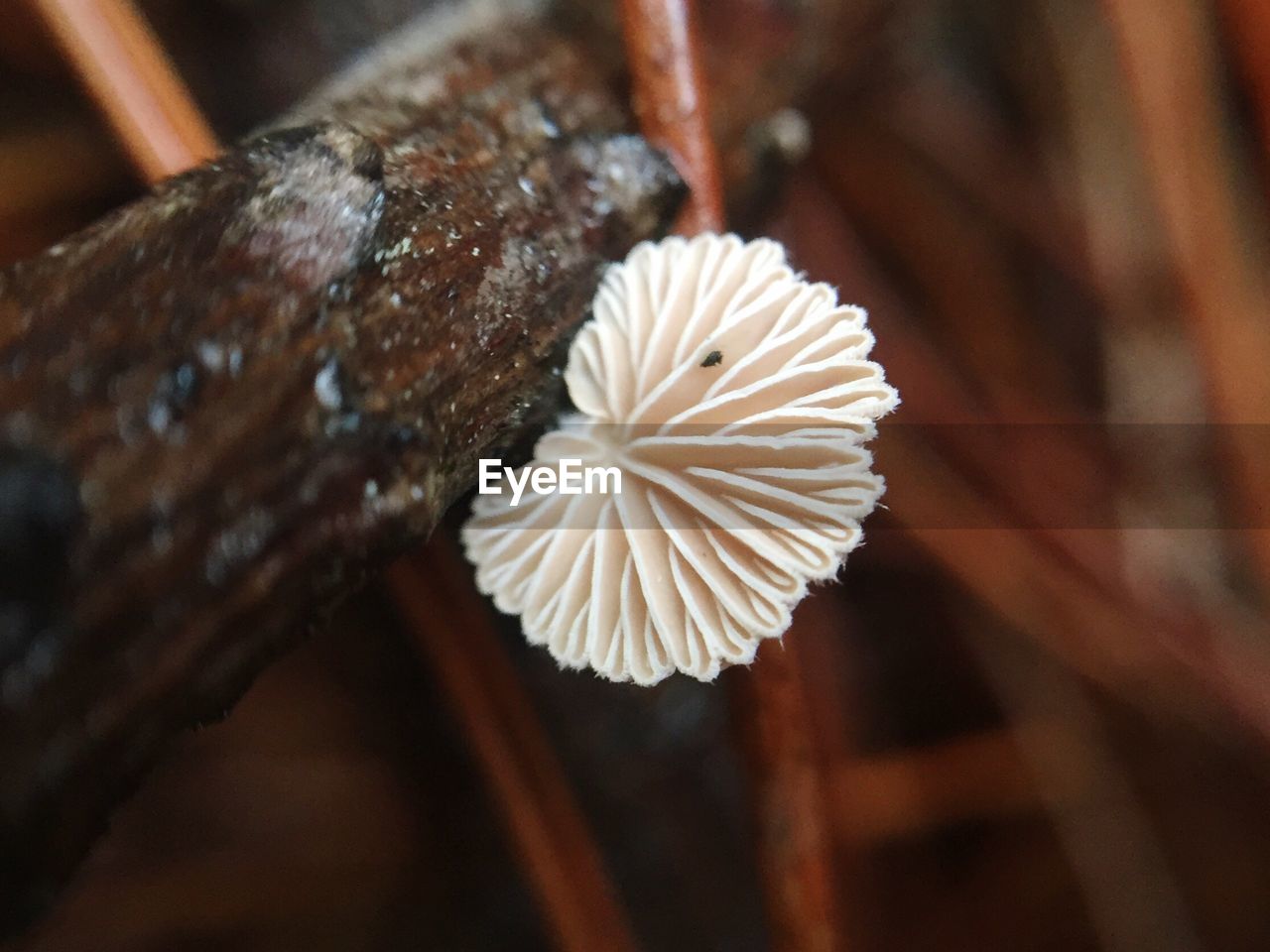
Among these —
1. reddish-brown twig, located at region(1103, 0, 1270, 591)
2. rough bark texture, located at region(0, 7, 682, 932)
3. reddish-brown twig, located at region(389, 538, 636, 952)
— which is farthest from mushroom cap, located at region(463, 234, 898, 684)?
reddish-brown twig, located at region(1103, 0, 1270, 591)

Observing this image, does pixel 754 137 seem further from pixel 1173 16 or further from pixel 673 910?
pixel 673 910

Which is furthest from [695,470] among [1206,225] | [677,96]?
[1206,225]

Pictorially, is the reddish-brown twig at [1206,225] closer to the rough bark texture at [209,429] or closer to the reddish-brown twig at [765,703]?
the reddish-brown twig at [765,703]

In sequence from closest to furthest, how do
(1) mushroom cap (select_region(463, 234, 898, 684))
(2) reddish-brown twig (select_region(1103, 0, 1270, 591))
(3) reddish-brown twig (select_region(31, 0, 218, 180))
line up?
1. (1) mushroom cap (select_region(463, 234, 898, 684))
2. (3) reddish-brown twig (select_region(31, 0, 218, 180))
3. (2) reddish-brown twig (select_region(1103, 0, 1270, 591))

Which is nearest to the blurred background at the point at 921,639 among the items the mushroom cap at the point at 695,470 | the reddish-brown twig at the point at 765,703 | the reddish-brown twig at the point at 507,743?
the reddish-brown twig at the point at 507,743

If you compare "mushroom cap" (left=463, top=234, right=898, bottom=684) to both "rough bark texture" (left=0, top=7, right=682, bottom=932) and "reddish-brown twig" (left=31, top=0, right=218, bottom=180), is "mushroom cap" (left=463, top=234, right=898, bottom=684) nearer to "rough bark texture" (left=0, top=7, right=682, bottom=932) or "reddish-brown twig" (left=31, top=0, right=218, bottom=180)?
"rough bark texture" (left=0, top=7, right=682, bottom=932)

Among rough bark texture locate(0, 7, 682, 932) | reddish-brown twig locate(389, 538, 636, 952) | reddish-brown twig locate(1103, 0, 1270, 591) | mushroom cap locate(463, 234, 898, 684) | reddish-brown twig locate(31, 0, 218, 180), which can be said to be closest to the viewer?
rough bark texture locate(0, 7, 682, 932)

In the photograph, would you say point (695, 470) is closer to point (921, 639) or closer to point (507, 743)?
point (507, 743)
